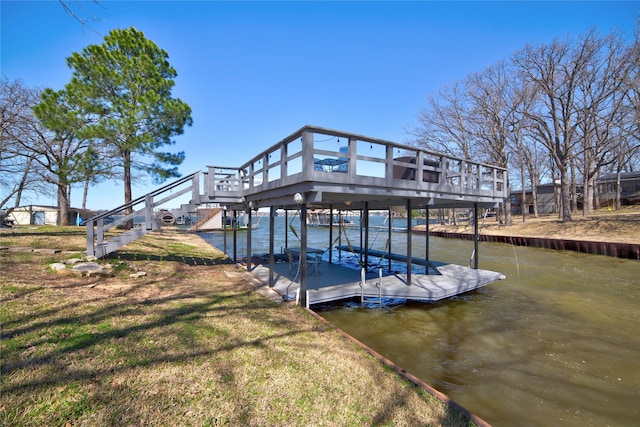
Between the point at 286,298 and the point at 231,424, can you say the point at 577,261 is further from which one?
the point at 231,424

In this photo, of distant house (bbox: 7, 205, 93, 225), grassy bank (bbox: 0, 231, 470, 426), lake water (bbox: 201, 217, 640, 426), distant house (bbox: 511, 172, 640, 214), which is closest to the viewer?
grassy bank (bbox: 0, 231, 470, 426)

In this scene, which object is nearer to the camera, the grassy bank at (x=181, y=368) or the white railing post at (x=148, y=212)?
the grassy bank at (x=181, y=368)

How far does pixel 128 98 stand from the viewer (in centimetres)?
1634

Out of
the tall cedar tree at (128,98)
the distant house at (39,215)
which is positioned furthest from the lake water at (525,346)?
the distant house at (39,215)

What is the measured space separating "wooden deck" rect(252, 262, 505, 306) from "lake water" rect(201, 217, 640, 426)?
41 cm

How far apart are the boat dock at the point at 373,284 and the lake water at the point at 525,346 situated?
0.41 metres

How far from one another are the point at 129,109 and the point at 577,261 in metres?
23.8

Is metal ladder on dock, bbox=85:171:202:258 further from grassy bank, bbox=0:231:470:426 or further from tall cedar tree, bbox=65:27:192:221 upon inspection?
tall cedar tree, bbox=65:27:192:221

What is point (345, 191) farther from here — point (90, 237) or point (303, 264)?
point (90, 237)

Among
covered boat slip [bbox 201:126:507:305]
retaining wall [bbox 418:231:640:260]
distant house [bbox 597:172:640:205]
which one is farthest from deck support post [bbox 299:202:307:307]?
distant house [bbox 597:172:640:205]

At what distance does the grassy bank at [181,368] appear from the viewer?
2654 millimetres

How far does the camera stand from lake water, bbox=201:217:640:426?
366cm

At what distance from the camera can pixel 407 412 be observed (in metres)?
2.89

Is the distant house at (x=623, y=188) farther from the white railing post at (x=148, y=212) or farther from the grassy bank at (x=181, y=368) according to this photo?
the white railing post at (x=148, y=212)
